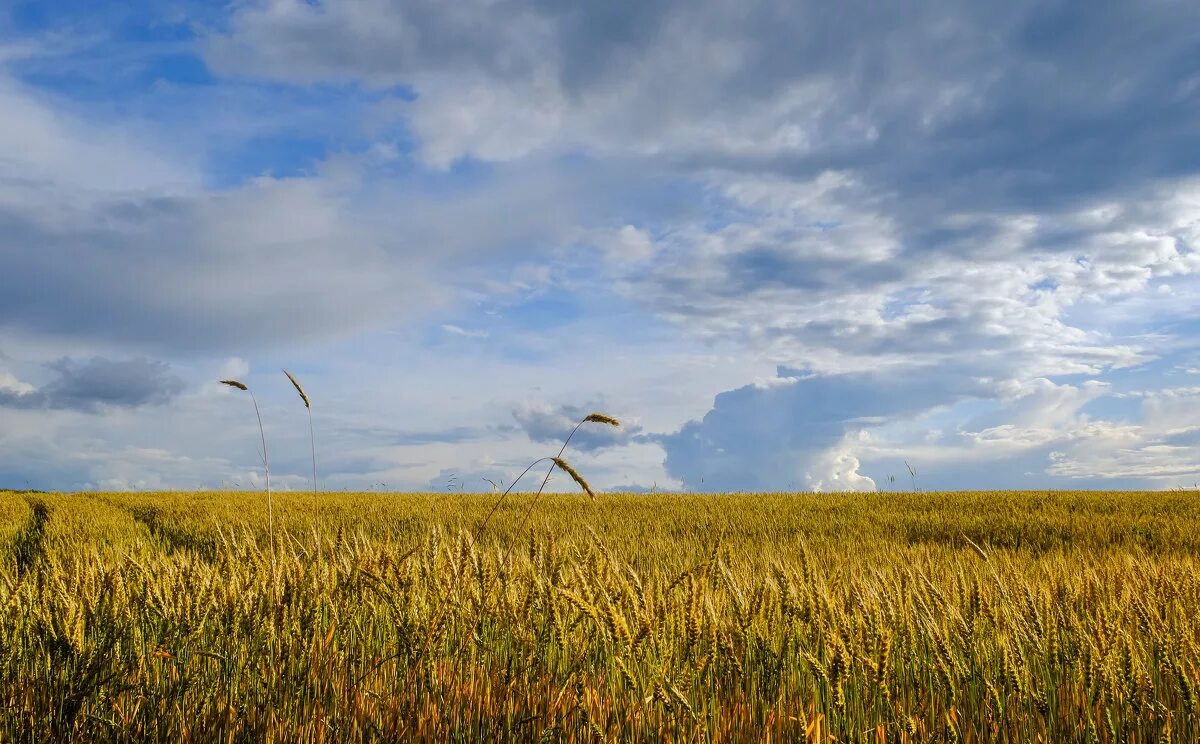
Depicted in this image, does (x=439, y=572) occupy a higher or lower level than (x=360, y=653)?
higher

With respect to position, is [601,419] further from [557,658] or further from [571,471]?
[557,658]

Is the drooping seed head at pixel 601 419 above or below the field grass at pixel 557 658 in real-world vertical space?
above

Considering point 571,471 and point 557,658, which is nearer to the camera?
point 571,471

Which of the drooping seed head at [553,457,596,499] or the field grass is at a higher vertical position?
the drooping seed head at [553,457,596,499]

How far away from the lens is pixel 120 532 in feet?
44.5

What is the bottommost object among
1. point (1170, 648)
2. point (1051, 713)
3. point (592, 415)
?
point (1051, 713)

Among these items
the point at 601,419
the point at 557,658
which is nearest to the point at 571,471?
the point at 601,419

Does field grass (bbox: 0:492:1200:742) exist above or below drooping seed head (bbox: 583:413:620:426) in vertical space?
below

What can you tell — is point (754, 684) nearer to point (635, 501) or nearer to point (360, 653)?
point (360, 653)

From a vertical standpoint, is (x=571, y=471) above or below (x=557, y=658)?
above

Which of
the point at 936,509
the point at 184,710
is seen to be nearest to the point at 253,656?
the point at 184,710

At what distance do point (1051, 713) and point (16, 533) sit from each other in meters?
15.8

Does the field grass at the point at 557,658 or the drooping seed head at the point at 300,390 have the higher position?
the drooping seed head at the point at 300,390

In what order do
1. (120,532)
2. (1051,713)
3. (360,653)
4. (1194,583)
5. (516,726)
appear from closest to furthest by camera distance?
(516,726) → (1051,713) → (360,653) → (1194,583) → (120,532)
